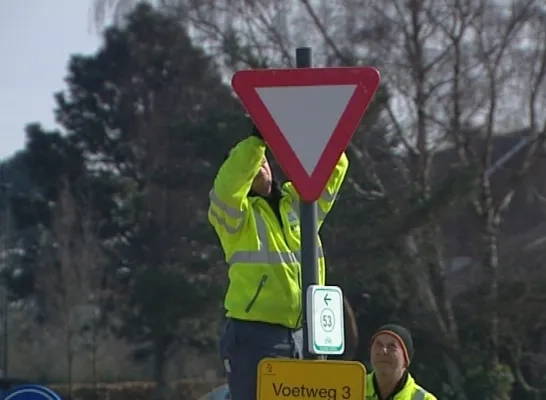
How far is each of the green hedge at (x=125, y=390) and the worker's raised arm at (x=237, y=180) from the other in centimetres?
3409

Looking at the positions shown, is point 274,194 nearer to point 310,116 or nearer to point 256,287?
point 256,287

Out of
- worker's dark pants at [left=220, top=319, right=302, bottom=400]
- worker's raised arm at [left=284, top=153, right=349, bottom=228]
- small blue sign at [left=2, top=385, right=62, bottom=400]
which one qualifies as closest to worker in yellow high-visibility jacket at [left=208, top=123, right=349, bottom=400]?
worker's dark pants at [left=220, top=319, right=302, bottom=400]

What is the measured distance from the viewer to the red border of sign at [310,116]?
538 centimetres

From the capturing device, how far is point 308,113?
541cm

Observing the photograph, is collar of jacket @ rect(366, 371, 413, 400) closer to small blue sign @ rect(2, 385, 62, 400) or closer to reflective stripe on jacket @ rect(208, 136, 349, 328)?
reflective stripe on jacket @ rect(208, 136, 349, 328)

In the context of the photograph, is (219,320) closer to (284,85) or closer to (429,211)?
(429,211)

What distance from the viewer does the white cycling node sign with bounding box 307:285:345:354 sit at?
523 centimetres

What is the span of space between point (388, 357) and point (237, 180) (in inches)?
59.0

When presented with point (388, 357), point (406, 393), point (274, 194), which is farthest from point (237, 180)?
point (406, 393)

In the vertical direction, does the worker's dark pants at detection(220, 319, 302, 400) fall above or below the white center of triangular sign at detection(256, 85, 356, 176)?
below

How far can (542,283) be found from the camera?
87.4ft

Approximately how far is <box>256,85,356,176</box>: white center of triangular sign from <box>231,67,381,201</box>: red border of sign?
0.06 ft

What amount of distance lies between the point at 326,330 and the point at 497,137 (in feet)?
78.7

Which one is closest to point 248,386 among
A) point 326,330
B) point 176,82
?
point 326,330
